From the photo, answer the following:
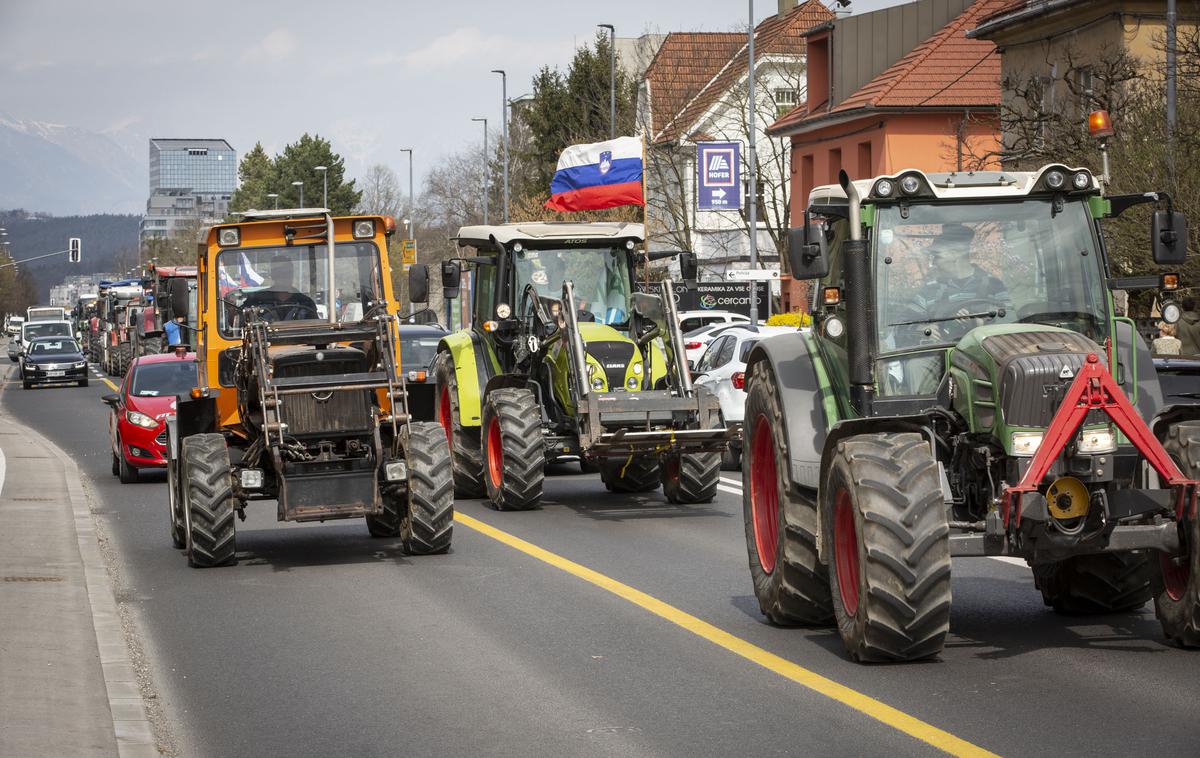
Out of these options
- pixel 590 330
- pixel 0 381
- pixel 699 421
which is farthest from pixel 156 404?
pixel 0 381

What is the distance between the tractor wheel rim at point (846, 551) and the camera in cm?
930

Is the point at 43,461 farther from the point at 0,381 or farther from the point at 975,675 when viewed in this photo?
the point at 0,381

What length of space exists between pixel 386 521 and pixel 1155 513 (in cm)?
829

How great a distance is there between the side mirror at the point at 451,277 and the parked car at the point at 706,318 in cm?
2171

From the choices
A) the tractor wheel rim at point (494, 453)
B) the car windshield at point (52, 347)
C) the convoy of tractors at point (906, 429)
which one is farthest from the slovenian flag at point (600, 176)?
the car windshield at point (52, 347)

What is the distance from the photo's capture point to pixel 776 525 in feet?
36.3

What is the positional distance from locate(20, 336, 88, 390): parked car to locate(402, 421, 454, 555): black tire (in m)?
45.3

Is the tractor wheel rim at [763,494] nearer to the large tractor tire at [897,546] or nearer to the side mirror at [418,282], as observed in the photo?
the large tractor tire at [897,546]

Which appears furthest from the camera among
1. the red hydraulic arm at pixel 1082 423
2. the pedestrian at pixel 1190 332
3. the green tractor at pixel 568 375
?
the pedestrian at pixel 1190 332

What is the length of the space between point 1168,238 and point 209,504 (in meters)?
7.50

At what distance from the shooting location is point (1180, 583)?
9297 millimetres

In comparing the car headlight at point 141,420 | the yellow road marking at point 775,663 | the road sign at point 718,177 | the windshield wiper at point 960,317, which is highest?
the road sign at point 718,177

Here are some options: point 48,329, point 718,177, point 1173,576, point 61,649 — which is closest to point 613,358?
point 61,649

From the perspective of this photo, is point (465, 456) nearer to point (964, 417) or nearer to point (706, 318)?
point (964, 417)
